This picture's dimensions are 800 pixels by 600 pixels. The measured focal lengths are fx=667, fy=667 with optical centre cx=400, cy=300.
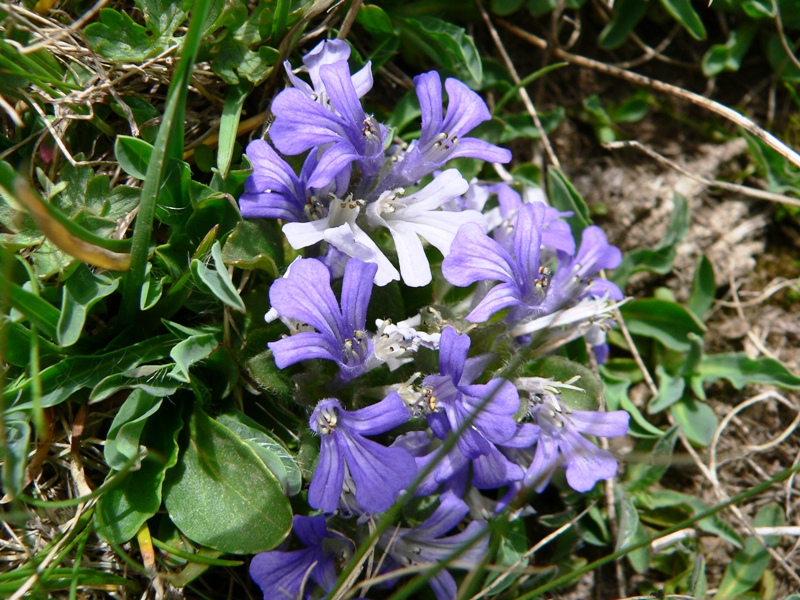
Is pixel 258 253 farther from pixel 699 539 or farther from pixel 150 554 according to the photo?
pixel 699 539

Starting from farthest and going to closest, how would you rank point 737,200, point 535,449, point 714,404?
point 737,200 < point 714,404 < point 535,449

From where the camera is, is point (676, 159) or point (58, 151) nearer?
point (58, 151)

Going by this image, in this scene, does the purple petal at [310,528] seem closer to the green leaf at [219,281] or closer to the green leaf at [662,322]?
the green leaf at [219,281]

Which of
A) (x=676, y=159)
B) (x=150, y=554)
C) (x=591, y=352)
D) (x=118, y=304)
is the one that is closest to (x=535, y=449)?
(x=591, y=352)

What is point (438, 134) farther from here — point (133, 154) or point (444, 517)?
point (444, 517)

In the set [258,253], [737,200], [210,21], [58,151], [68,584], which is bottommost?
[68,584]

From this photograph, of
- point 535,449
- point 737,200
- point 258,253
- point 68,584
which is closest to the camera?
point 68,584
